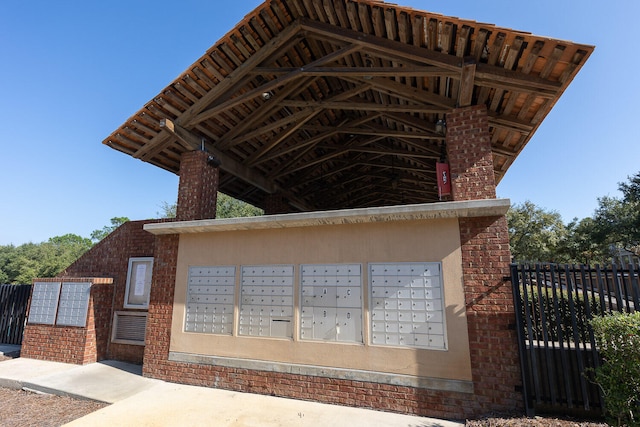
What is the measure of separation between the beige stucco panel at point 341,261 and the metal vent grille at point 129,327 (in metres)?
1.96

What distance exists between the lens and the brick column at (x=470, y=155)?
541 centimetres

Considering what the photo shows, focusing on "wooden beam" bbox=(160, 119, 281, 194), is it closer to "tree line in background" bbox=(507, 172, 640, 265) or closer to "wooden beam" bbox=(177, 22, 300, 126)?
"wooden beam" bbox=(177, 22, 300, 126)

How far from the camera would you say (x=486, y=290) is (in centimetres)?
485

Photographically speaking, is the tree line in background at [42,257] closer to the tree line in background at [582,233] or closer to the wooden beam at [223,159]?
the tree line in background at [582,233]

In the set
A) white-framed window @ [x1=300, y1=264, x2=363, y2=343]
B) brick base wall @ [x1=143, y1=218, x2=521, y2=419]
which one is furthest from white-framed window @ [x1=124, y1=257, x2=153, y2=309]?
white-framed window @ [x1=300, y1=264, x2=363, y2=343]

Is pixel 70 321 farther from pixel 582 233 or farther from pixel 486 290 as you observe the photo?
pixel 582 233

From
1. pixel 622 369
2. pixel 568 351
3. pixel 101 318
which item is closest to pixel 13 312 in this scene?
pixel 101 318

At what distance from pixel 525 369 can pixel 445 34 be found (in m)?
5.30

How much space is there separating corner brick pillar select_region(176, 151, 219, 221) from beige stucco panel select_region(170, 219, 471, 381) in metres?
0.65

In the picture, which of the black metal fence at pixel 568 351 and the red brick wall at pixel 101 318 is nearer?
the black metal fence at pixel 568 351

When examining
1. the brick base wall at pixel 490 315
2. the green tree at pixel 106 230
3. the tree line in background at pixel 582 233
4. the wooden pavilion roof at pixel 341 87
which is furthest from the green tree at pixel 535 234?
the green tree at pixel 106 230

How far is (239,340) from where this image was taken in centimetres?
611

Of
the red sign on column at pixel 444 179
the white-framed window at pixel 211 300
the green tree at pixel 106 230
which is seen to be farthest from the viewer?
the green tree at pixel 106 230

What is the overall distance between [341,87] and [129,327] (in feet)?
27.5
